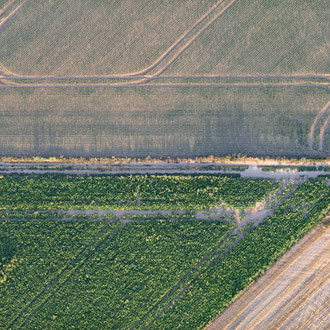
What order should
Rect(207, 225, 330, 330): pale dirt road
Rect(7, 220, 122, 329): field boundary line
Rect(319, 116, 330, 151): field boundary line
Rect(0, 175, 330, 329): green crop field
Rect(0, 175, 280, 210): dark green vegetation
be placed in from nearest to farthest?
Rect(207, 225, 330, 330): pale dirt road → Rect(0, 175, 330, 329): green crop field → Rect(7, 220, 122, 329): field boundary line → Rect(0, 175, 280, 210): dark green vegetation → Rect(319, 116, 330, 151): field boundary line

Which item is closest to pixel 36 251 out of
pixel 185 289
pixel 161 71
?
pixel 185 289

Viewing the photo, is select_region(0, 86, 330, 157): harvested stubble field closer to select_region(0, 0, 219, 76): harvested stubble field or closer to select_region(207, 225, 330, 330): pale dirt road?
select_region(0, 0, 219, 76): harvested stubble field

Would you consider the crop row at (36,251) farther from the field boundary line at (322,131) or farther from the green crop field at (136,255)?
the field boundary line at (322,131)

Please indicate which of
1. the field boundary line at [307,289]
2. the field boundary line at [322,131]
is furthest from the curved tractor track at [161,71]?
the field boundary line at [307,289]

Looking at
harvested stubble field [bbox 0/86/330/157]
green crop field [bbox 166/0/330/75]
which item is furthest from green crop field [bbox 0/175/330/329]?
green crop field [bbox 166/0/330/75]

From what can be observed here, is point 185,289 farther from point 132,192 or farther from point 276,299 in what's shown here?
point 132,192
